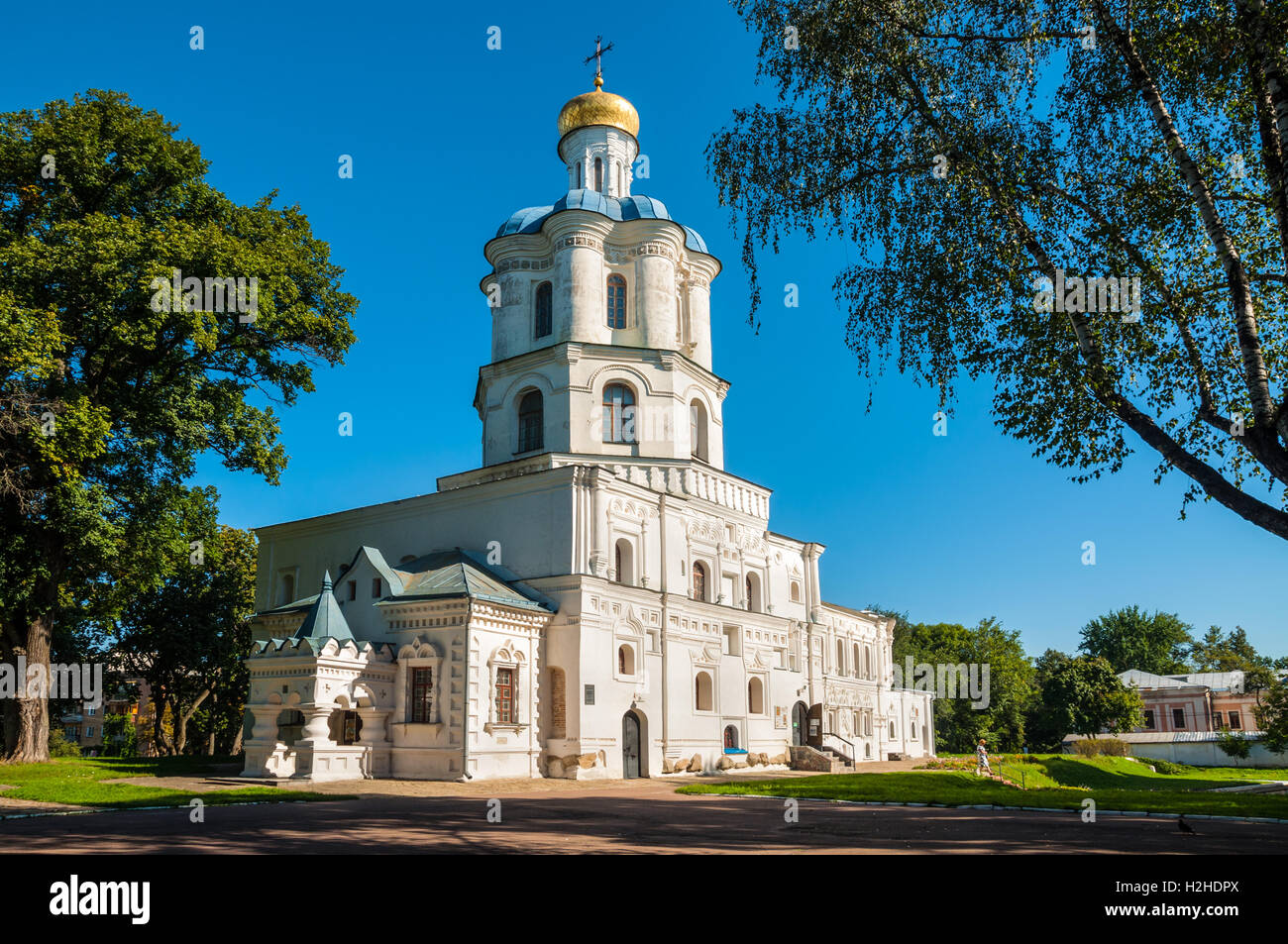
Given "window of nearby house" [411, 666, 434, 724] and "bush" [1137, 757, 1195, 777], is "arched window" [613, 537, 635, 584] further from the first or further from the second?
"bush" [1137, 757, 1195, 777]

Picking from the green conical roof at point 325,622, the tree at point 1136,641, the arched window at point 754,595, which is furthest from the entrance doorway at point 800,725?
the tree at point 1136,641

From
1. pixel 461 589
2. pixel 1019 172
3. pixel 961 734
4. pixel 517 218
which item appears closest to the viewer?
pixel 1019 172

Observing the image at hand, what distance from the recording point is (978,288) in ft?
44.3

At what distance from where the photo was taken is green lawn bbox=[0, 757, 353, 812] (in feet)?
52.1

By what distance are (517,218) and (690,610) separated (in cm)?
1604

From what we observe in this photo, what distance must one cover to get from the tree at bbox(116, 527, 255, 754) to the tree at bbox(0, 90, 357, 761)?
13.1 meters

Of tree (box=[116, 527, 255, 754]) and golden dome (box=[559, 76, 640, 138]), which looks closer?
golden dome (box=[559, 76, 640, 138])

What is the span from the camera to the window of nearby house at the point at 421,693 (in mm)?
24125

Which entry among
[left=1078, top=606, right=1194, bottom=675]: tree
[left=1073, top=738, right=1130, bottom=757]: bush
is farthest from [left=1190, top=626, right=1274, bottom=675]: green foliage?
[left=1073, top=738, right=1130, bottom=757]: bush

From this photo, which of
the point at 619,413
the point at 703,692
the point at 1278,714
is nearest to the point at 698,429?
the point at 619,413
